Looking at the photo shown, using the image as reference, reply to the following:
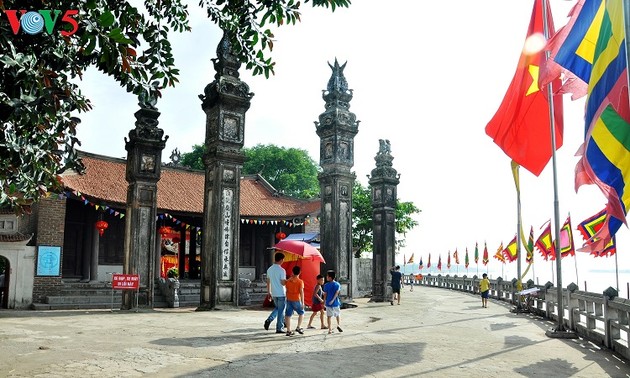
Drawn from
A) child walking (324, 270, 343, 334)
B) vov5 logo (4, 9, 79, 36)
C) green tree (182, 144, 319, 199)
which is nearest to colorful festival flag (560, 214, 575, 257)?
child walking (324, 270, 343, 334)

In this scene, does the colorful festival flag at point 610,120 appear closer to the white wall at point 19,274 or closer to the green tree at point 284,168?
the white wall at point 19,274

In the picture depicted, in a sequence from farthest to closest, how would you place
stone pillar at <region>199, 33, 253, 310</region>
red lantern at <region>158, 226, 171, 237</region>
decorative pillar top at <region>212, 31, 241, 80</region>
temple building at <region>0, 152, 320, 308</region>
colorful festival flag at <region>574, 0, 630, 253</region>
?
red lantern at <region>158, 226, 171, 237</region>, temple building at <region>0, 152, 320, 308</region>, decorative pillar top at <region>212, 31, 241, 80</region>, stone pillar at <region>199, 33, 253, 310</region>, colorful festival flag at <region>574, 0, 630, 253</region>

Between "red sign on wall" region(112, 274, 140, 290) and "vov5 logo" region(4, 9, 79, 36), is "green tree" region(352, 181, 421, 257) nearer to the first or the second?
"red sign on wall" region(112, 274, 140, 290)

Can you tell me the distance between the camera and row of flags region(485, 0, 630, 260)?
697 centimetres

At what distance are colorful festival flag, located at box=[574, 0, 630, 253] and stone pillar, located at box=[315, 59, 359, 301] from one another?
11.1 meters

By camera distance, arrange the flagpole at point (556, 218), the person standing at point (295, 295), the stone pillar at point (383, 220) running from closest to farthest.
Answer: the person standing at point (295, 295) → the flagpole at point (556, 218) → the stone pillar at point (383, 220)

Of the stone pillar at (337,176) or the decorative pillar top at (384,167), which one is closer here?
the stone pillar at (337,176)

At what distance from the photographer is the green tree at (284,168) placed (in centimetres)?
5153

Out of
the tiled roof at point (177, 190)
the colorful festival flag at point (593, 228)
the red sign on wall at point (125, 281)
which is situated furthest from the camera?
the tiled roof at point (177, 190)

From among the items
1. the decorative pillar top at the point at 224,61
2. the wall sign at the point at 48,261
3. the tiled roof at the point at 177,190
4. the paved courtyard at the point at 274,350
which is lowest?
the paved courtyard at the point at 274,350

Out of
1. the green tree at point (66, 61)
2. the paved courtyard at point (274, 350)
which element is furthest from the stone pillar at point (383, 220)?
the green tree at point (66, 61)

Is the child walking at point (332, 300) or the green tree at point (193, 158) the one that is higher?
the green tree at point (193, 158)

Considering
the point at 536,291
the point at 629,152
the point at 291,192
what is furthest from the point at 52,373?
the point at 291,192

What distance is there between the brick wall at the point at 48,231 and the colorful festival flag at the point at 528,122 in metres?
16.4
